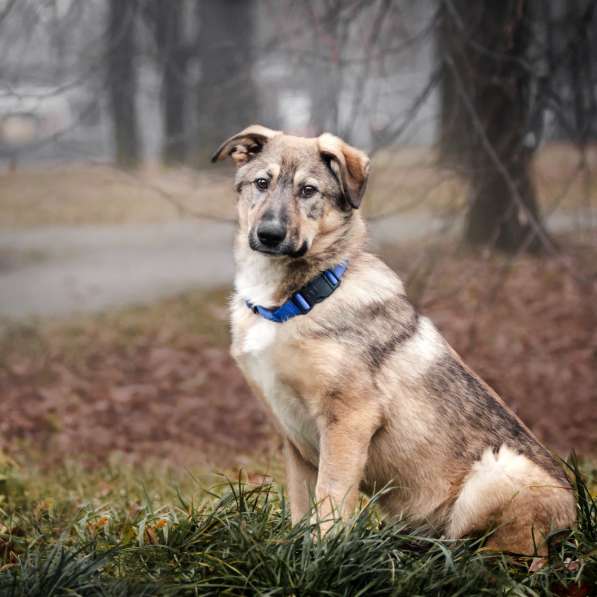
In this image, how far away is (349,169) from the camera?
4.47m

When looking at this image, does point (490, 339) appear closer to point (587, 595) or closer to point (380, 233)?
point (380, 233)

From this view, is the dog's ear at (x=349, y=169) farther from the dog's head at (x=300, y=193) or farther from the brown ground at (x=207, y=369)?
the brown ground at (x=207, y=369)

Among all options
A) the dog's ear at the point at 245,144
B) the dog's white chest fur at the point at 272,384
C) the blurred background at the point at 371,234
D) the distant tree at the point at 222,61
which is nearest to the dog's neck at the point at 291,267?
the dog's white chest fur at the point at 272,384

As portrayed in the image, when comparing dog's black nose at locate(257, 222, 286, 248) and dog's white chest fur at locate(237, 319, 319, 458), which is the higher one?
dog's black nose at locate(257, 222, 286, 248)

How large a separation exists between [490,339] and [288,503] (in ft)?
21.0

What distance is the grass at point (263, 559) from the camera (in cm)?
374

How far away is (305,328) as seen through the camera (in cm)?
429

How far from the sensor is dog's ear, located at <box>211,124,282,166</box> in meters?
4.74

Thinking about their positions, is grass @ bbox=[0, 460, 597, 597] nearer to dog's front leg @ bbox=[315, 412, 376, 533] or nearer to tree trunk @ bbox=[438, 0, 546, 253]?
dog's front leg @ bbox=[315, 412, 376, 533]

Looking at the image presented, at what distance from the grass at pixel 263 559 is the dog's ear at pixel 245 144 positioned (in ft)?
5.61

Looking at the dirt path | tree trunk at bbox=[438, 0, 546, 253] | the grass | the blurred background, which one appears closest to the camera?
the grass

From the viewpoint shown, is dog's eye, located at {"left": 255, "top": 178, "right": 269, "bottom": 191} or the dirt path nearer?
dog's eye, located at {"left": 255, "top": 178, "right": 269, "bottom": 191}

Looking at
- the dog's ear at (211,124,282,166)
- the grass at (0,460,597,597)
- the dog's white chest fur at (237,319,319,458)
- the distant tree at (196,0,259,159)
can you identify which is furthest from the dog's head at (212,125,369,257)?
the distant tree at (196,0,259,159)

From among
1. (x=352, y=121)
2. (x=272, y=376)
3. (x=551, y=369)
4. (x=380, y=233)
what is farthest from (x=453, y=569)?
(x=380, y=233)
